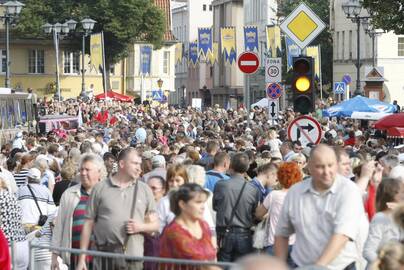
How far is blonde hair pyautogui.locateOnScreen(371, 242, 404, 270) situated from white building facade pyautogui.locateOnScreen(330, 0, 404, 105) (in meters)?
78.4

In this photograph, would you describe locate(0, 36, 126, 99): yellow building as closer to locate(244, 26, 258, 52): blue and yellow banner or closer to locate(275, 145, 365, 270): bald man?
locate(244, 26, 258, 52): blue and yellow banner

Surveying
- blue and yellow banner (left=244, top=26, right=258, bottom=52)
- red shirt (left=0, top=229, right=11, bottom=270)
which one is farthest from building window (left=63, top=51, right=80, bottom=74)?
red shirt (left=0, top=229, right=11, bottom=270)

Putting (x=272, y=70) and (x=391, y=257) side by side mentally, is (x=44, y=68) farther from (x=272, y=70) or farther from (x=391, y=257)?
(x=391, y=257)

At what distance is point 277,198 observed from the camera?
14562mm

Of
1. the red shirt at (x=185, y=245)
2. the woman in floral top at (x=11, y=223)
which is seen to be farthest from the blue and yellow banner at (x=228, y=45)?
the red shirt at (x=185, y=245)

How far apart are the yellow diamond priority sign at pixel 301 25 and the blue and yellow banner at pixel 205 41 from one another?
68671mm

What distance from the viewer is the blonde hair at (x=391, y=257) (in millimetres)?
8656

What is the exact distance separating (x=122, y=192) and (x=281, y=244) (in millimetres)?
2022

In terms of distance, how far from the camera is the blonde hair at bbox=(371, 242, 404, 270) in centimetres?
866

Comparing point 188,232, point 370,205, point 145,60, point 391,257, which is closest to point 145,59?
point 145,60

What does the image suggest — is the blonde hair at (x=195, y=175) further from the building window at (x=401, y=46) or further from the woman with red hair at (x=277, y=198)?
the building window at (x=401, y=46)

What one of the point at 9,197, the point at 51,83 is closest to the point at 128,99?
the point at 51,83

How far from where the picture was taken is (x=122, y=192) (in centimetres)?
1241

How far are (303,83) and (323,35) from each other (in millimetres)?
93401
